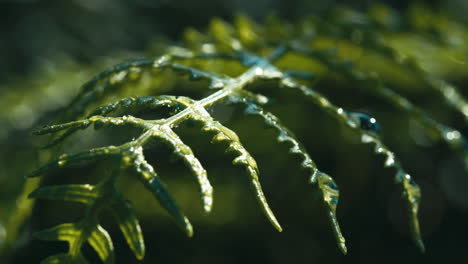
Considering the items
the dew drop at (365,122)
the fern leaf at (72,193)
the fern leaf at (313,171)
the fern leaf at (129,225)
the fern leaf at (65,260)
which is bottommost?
the dew drop at (365,122)

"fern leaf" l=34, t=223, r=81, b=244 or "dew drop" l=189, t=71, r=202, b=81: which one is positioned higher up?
"dew drop" l=189, t=71, r=202, b=81

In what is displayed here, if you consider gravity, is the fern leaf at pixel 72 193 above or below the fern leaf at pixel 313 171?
above

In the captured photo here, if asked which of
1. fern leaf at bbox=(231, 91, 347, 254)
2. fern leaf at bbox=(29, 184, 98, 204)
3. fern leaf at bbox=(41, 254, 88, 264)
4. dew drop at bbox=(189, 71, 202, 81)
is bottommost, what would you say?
fern leaf at bbox=(231, 91, 347, 254)

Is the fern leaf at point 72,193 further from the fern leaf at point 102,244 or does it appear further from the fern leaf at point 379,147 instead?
the fern leaf at point 379,147


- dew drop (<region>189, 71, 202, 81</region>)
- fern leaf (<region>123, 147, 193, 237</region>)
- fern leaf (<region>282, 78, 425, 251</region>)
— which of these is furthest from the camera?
dew drop (<region>189, 71, 202, 81</region>)

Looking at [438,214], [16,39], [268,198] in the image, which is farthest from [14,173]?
[16,39]

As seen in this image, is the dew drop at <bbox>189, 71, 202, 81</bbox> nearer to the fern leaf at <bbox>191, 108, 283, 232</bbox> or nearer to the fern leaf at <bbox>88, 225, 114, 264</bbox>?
the fern leaf at <bbox>191, 108, 283, 232</bbox>

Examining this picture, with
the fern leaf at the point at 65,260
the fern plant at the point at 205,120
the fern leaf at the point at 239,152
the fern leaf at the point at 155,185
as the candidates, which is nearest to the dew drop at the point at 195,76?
the fern plant at the point at 205,120

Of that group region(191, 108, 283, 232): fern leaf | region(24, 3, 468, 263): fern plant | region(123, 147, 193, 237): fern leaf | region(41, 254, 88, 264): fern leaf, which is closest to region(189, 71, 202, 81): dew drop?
region(24, 3, 468, 263): fern plant

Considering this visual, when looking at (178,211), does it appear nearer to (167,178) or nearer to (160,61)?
(160,61)
